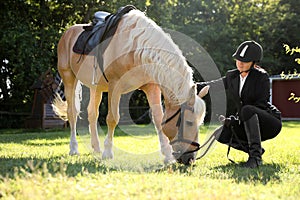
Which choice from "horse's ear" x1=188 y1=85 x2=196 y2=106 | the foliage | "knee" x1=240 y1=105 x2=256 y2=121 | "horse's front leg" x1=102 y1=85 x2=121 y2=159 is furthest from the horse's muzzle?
the foliage

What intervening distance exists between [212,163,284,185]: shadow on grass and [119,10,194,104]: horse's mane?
3.08ft

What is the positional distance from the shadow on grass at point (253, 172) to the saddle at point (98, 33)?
2.43m

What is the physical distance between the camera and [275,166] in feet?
15.9

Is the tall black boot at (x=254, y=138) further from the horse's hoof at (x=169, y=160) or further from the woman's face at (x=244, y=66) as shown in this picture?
the horse's hoof at (x=169, y=160)

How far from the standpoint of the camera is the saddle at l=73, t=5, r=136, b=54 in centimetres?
577

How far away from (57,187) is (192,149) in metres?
1.95

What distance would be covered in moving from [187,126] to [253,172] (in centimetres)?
86

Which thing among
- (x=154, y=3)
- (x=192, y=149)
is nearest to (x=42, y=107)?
(x=154, y=3)

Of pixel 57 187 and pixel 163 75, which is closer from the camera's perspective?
pixel 57 187

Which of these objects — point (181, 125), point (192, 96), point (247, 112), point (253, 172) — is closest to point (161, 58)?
point (192, 96)

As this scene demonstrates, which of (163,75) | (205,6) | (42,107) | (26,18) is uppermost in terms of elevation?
(205,6)

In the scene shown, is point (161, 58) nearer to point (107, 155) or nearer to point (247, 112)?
point (247, 112)

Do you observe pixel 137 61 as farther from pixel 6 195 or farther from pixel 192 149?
pixel 6 195

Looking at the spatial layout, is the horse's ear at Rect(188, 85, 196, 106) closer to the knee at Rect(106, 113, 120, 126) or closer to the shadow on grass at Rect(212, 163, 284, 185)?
the shadow on grass at Rect(212, 163, 284, 185)
